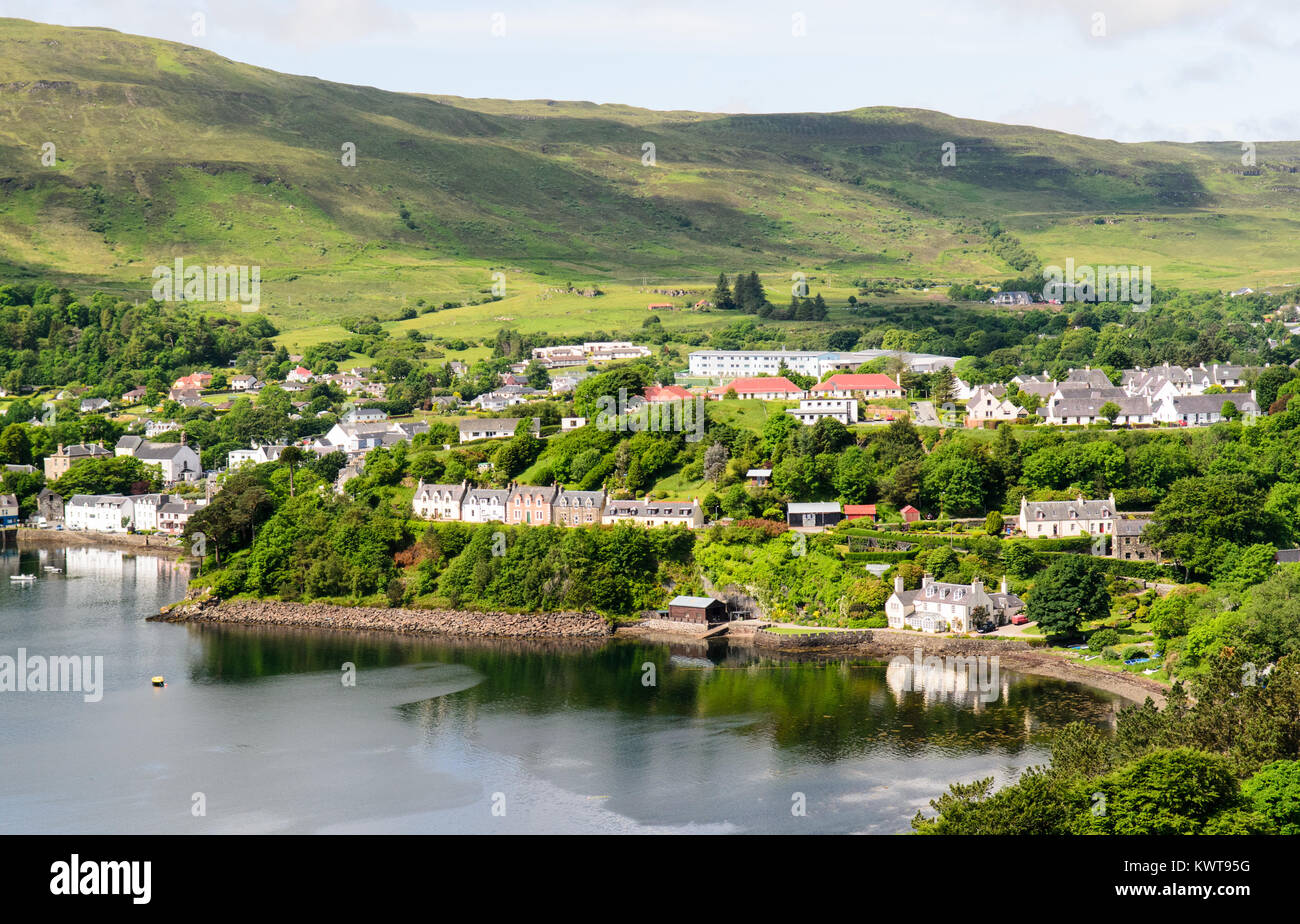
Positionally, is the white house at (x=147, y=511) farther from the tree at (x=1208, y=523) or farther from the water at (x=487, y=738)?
the tree at (x=1208, y=523)

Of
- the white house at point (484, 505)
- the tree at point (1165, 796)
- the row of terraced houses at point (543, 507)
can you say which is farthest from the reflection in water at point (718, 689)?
the tree at point (1165, 796)

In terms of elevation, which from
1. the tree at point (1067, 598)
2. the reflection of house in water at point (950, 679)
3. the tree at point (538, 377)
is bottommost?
the reflection of house in water at point (950, 679)

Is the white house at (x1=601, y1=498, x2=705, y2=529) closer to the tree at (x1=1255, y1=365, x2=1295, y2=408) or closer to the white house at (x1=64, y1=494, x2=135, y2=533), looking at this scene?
the tree at (x1=1255, y1=365, x2=1295, y2=408)

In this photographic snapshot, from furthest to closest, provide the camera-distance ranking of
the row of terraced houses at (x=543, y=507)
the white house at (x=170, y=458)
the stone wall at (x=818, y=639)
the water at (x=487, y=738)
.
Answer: the white house at (x=170, y=458) < the row of terraced houses at (x=543, y=507) < the stone wall at (x=818, y=639) < the water at (x=487, y=738)

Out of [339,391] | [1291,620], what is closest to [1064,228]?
[339,391]

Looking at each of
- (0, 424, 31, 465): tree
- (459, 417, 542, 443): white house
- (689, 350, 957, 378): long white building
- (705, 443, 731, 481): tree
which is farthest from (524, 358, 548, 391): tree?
(705, 443, 731, 481): tree

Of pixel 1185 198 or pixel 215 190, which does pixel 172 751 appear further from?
pixel 1185 198
